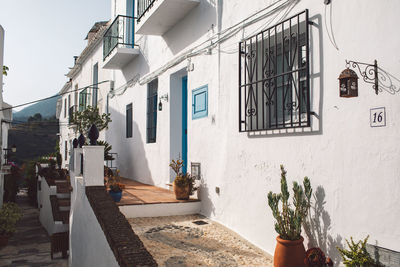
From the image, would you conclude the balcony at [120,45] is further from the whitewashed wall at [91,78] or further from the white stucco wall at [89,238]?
the white stucco wall at [89,238]

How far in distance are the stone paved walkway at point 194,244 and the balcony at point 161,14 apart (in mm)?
4183

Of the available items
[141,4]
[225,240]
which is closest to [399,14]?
Answer: [225,240]

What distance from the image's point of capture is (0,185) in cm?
1257

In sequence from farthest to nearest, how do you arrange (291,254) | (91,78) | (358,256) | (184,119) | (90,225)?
(91,78), (184,119), (90,225), (291,254), (358,256)

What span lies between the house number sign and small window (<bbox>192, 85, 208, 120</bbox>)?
3.58 meters

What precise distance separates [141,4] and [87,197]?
5.84 meters

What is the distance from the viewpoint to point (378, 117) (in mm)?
3170

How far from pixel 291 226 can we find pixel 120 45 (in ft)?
30.6

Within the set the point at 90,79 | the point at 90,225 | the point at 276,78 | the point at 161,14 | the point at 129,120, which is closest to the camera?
the point at 276,78

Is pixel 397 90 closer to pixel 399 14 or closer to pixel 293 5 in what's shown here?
pixel 399 14

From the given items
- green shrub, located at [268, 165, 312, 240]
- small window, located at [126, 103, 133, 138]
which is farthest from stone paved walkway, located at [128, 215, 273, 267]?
small window, located at [126, 103, 133, 138]

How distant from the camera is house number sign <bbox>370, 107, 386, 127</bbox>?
3.12 m

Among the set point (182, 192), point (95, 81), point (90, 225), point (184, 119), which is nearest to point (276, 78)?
point (182, 192)

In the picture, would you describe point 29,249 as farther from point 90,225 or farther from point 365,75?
point 365,75
